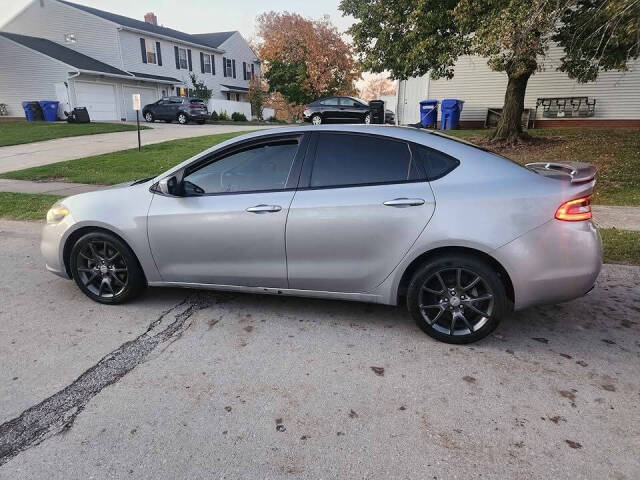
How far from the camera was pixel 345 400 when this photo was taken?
2797mm

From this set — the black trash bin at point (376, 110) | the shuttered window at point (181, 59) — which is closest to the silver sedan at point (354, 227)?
the black trash bin at point (376, 110)

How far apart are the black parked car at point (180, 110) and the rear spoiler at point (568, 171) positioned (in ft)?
87.3

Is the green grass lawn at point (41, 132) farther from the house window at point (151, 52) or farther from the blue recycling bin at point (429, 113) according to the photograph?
the blue recycling bin at point (429, 113)

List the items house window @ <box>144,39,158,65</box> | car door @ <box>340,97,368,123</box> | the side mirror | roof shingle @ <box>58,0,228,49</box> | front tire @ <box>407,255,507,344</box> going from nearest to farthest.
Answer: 1. front tire @ <box>407,255,507,344</box>
2. the side mirror
3. car door @ <box>340,97,368,123</box>
4. roof shingle @ <box>58,0,228,49</box>
5. house window @ <box>144,39,158,65</box>

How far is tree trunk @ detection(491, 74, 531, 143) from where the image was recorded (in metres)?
13.0

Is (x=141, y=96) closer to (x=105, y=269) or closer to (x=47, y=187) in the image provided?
(x=47, y=187)

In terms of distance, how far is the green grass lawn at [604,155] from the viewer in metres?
8.56

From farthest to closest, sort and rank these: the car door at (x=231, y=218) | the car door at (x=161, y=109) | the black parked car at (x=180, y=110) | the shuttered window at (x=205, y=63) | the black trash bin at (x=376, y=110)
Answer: the shuttered window at (x=205, y=63) < the car door at (x=161, y=109) < the black parked car at (x=180, y=110) < the black trash bin at (x=376, y=110) < the car door at (x=231, y=218)

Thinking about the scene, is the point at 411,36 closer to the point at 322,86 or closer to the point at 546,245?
the point at 546,245

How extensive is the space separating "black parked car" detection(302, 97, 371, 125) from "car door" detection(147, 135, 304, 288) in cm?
1970

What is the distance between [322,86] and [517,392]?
41578 millimetres

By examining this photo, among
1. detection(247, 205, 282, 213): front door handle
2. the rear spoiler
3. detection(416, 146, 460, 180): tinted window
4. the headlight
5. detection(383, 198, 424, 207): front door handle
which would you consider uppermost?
detection(416, 146, 460, 180): tinted window

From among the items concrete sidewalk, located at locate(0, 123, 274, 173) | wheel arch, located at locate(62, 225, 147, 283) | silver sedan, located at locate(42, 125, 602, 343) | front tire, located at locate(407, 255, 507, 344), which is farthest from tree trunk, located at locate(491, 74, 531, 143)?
concrete sidewalk, located at locate(0, 123, 274, 173)

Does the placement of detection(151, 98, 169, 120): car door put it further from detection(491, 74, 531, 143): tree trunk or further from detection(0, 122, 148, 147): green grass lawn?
detection(491, 74, 531, 143): tree trunk
